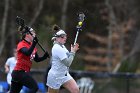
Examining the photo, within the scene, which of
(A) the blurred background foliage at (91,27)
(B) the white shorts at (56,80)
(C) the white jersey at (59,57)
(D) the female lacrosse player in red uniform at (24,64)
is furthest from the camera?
(A) the blurred background foliage at (91,27)

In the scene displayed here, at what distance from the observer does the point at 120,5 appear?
37094mm

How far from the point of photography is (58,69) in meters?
15.3

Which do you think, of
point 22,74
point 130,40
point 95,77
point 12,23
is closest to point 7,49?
point 12,23

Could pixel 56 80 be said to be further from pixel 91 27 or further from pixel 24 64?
pixel 91 27

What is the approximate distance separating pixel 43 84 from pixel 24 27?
6.88 meters

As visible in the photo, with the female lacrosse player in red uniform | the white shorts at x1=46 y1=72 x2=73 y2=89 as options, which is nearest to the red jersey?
the female lacrosse player in red uniform

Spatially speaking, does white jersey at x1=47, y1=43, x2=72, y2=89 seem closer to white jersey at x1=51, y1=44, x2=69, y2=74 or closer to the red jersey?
white jersey at x1=51, y1=44, x2=69, y2=74

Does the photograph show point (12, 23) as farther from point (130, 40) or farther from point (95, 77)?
point (95, 77)

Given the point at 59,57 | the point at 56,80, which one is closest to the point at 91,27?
the point at 56,80

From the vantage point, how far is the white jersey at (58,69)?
15.1 m

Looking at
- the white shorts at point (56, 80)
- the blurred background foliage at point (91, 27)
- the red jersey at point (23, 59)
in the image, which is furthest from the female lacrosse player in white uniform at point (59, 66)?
the blurred background foliage at point (91, 27)

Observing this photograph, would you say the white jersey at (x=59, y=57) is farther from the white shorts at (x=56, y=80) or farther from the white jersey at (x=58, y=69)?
the white shorts at (x=56, y=80)

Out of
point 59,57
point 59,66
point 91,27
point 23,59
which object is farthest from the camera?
point 91,27

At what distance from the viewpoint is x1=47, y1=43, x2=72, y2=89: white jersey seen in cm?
1514
